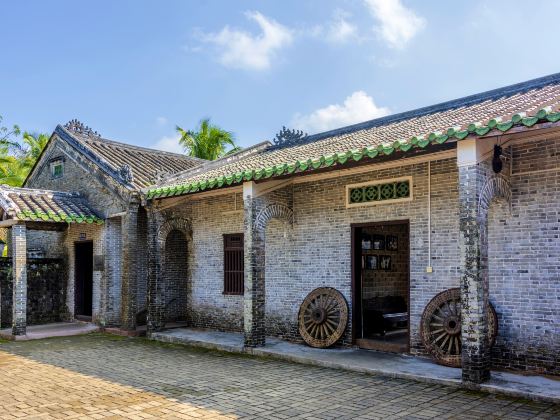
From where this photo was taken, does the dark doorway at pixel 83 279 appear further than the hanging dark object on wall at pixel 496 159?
Yes

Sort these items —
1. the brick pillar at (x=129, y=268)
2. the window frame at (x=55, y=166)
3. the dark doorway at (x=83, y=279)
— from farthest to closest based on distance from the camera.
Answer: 1. the window frame at (x=55, y=166)
2. the dark doorway at (x=83, y=279)
3. the brick pillar at (x=129, y=268)

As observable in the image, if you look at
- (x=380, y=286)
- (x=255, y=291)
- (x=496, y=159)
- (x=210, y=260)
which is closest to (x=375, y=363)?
(x=255, y=291)

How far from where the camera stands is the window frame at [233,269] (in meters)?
11.8

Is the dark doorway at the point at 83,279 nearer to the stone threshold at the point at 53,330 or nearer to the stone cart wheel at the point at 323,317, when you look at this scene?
the stone threshold at the point at 53,330

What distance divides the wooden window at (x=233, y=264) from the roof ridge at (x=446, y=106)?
3.09m

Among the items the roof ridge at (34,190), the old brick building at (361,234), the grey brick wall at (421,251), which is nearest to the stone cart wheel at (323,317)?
the old brick building at (361,234)

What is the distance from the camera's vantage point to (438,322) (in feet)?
26.5

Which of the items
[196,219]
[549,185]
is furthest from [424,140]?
[196,219]

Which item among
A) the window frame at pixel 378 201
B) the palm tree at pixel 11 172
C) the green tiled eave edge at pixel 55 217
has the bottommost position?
the green tiled eave edge at pixel 55 217

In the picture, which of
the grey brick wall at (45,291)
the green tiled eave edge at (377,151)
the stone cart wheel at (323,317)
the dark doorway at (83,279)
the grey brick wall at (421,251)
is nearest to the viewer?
the green tiled eave edge at (377,151)

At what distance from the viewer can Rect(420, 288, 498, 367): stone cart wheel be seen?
299 inches

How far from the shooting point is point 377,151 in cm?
737

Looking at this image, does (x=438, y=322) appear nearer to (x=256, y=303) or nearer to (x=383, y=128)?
(x=256, y=303)

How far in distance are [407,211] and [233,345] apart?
408 centimetres
